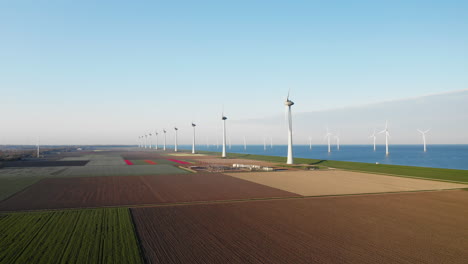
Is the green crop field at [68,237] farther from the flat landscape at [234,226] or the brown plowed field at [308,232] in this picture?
the brown plowed field at [308,232]

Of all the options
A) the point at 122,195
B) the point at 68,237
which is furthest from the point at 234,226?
the point at 122,195

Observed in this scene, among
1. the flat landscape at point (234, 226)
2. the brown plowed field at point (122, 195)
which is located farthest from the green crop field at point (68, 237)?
the brown plowed field at point (122, 195)

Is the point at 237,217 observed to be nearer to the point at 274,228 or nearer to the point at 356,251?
the point at 274,228

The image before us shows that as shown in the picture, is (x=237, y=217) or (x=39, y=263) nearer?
(x=39, y=263)

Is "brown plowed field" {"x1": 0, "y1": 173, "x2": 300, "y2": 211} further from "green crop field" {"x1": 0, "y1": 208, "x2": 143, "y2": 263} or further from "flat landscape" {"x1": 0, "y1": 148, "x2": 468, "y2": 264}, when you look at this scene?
"green crop field" {"x1": 0, "y1": 208, "x2": 143, "y2": 263}

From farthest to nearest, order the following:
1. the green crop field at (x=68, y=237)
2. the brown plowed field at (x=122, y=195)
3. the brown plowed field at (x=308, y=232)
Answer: the brown plowed field at (x=122, y=195)
the brown plowed field at (x=308, y=232)
the green crop field at (x=68, y=237)

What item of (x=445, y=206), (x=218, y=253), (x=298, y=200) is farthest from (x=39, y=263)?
(x=445, y=206)

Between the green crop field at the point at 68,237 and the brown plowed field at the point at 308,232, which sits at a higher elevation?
the green crop field at the point at 68,237
